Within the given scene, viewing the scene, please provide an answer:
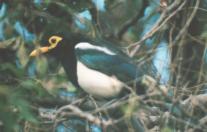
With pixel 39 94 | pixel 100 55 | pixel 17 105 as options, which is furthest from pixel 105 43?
pixel 17 105

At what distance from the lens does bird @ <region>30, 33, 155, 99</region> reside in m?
3.68

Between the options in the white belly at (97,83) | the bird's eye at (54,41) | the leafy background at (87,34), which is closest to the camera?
the leafy background at (87,34)

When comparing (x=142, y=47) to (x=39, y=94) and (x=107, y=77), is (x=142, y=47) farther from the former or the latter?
(x=39, y=94)

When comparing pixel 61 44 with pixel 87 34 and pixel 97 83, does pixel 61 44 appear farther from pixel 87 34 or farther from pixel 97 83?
pixel 97 83

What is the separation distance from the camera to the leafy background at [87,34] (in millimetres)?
2791

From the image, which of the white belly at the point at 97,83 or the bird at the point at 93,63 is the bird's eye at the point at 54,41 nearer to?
the bird at the point at 93,63

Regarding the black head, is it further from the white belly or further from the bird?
the white belly

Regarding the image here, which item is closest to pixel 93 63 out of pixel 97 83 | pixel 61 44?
pixel 97 83

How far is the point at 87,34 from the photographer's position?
3971 millimetres

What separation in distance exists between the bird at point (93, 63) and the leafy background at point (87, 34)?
56mm

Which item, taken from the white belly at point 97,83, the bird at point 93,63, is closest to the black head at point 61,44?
the bird at point 93,63

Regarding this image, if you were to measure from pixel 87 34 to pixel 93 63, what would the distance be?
219 mm

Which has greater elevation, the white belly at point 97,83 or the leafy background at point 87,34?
the leafy background at point 87,34

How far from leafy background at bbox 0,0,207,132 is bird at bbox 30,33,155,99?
2.2 inches
